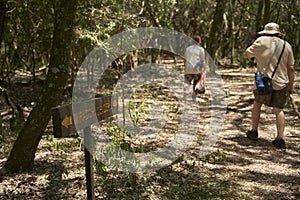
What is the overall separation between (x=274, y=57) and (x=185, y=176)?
2313 mm

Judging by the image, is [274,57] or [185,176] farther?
[274,57]

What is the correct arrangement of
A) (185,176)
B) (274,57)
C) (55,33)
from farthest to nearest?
(274,57) → (185,176) → (55,33)

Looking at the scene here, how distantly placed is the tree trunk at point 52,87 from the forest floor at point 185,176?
239 mm

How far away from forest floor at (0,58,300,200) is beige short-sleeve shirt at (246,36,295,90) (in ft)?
3.49

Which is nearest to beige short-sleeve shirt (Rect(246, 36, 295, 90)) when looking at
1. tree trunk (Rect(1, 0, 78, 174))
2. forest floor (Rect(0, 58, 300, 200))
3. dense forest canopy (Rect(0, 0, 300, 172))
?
forest floor (Rect(0, 58, 300, 200))

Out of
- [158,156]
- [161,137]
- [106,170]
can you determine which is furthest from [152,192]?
[161,137]

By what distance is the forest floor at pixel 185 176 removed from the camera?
14.4 feet

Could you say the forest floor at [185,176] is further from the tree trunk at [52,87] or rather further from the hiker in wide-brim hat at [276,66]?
the hiker in wide-brim hat at [276,66]

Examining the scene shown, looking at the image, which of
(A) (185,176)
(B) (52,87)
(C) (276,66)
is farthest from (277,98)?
(B) (52,87)

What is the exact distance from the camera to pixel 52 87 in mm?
4652

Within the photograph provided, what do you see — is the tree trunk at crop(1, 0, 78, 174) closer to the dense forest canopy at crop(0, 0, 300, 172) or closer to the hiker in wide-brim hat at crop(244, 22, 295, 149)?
the dense forest canopy at crop(0, 0, 300, 172)

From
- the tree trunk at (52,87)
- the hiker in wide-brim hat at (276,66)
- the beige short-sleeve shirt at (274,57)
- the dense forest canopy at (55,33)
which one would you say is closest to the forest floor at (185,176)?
the tree trunk at (52,87)

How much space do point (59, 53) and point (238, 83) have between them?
9891 millimetres

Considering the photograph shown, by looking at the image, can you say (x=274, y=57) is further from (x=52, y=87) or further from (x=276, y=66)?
(x=52, y=87)
